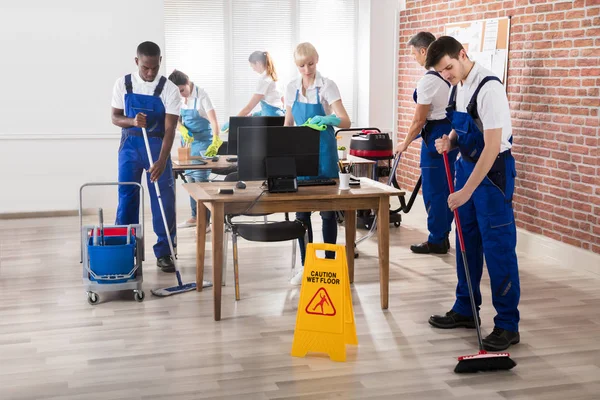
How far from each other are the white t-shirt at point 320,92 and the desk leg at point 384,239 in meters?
1.01

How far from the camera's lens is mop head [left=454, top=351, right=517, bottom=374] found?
355 centimetres

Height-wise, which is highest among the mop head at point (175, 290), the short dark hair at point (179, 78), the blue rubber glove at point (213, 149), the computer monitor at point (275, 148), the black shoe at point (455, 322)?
the short dark hair at point (179, 78)

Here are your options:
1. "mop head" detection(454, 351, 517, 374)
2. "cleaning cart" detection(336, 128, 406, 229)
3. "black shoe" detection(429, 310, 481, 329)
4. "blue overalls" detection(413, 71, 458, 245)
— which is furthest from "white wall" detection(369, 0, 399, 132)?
"mop head" detection(454, 351, 517, 374)

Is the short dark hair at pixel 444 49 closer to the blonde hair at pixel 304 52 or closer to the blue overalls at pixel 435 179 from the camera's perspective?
the blonde hair at pixel 304 52

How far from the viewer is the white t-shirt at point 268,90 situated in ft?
23.2

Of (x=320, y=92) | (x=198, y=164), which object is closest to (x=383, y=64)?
(x=198, y=164)

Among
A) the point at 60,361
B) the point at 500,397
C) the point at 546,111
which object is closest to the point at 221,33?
the point at 546,111

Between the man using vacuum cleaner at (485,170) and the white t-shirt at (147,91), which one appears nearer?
the man using vacuum cleaner at (485,170)

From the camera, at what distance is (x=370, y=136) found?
654 cm

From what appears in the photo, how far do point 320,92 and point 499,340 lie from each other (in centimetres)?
211

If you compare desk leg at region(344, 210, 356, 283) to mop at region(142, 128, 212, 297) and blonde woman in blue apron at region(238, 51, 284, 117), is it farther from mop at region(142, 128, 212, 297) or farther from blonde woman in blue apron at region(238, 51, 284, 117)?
blonde woman in blue apron at region(238, 51, 284, 117)

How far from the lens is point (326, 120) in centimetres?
468

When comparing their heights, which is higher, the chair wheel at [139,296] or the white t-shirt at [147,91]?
the white t-shirt at [147,91]

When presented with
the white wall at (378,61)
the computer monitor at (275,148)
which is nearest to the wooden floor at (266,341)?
the computer monitor at (275,148)
